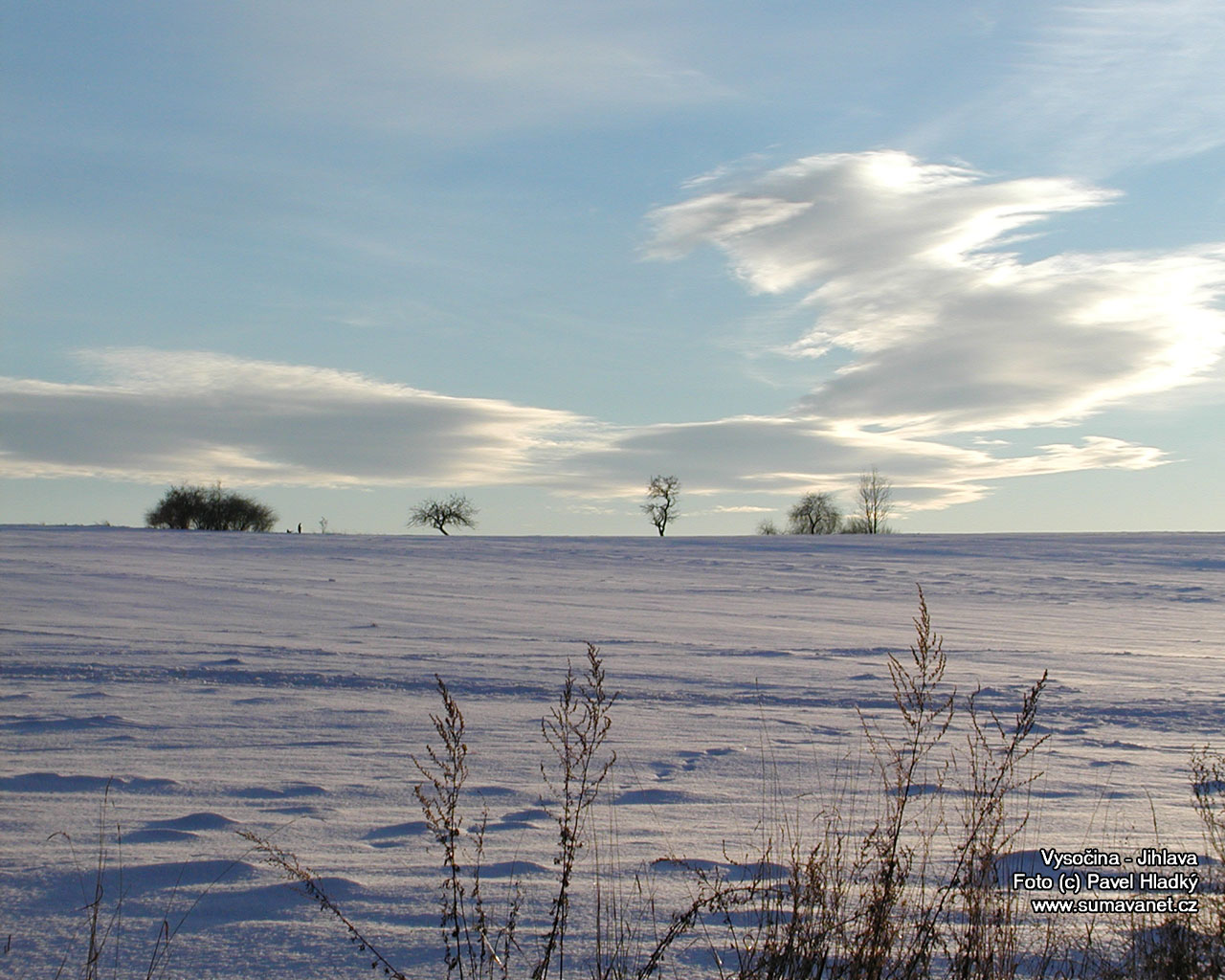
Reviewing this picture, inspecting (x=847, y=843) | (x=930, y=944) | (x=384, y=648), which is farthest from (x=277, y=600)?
(x=930, y=944)

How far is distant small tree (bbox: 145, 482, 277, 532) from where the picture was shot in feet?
208

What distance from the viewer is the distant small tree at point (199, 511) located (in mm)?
63281

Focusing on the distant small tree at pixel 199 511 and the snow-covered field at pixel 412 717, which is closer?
the snow-covered field at pixel 412 717

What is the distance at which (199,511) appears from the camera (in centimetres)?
6406

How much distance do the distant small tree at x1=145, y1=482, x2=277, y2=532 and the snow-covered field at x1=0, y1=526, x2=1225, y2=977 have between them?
39.9m

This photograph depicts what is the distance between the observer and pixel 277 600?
18.7m

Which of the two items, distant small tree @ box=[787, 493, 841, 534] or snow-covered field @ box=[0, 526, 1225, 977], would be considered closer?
snow-covered field @ box=[0, 526, 1225, 977]

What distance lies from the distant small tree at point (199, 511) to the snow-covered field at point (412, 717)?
3986 cm

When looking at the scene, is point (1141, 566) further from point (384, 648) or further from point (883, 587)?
point (384, 648)

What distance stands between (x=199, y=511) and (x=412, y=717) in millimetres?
59669

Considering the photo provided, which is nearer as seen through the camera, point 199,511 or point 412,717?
point 412,717

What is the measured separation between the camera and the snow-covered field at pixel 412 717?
4.80 m

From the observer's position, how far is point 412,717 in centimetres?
938

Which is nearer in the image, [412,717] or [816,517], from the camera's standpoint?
[412,717]
